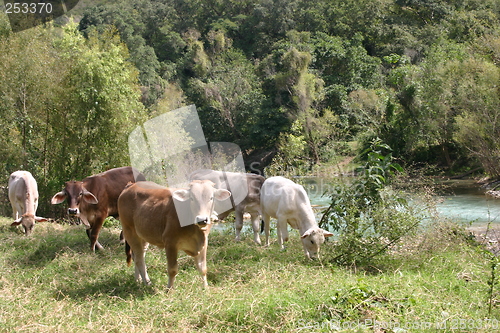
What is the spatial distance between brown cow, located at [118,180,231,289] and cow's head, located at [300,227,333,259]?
187 cm

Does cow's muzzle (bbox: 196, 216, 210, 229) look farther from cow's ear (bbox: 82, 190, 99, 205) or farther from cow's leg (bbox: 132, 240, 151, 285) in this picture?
cow's ear (bbox: 82, 190, 99, 205)

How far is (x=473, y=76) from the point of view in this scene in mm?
22969

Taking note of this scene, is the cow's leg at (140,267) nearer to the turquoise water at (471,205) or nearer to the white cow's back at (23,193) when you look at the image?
the white cow's back at (23,193)

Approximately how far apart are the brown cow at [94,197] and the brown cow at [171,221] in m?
1.82

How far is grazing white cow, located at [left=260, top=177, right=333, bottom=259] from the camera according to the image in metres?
7.34

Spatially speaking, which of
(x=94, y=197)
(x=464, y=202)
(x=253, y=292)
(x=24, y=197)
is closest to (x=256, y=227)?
(x=94, y=197)

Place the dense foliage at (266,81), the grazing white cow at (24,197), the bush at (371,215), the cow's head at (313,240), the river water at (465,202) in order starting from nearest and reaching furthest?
the bush at (371,215), the cow's head at (313,240), the grazing white cow at (24,197), the dense foliage at (266,81), the river water at (465,202)

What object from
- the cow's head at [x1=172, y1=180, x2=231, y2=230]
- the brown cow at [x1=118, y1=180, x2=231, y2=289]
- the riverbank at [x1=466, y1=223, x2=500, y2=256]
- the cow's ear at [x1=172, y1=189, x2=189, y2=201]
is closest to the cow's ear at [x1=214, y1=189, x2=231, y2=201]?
the brown cow at [x1=118, y1=180, x2=231, y2=289]

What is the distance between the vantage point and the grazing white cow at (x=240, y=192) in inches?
369

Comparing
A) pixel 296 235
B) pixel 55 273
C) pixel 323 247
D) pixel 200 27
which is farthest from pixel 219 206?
pixel 200 27

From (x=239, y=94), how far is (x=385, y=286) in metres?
36.7

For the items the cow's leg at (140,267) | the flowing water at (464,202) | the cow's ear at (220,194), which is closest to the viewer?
the cow's ear at (220,194)

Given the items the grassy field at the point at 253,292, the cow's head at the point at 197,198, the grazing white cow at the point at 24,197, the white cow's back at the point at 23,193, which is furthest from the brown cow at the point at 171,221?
the white cow's back at the point at 23,193

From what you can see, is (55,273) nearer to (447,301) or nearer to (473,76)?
(447,301)
